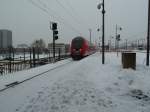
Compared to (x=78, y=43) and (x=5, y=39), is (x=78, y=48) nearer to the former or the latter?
(x=78, y=43)

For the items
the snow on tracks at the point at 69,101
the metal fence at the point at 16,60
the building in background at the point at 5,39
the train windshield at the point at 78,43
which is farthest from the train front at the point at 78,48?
the building in background at the point at 5,39

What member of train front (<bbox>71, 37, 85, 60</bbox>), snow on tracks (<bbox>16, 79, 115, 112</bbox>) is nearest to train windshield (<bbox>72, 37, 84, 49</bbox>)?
train front (<bbox>71, 37, 85, 60</bbox>)

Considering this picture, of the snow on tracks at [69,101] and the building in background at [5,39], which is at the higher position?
the building in background at [5,39]

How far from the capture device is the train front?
1291 inches

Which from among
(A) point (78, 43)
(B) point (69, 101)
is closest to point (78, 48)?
(A) point (78, 43)

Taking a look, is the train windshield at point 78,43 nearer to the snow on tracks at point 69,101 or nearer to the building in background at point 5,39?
the snow on tracks at point 69,101

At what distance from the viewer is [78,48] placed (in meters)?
32.9

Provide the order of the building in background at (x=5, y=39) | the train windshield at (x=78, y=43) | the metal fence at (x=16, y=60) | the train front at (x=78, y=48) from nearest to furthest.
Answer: the metal fence at (x=16, y=60) → the train front at (x=78, y=48) → the train windshield at (x=78, y=43) → the building in background at (x=5, y=39)

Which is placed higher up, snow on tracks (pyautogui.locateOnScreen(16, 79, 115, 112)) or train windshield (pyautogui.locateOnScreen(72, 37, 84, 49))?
train windshield (pyautogui.locateOnScreen(72, 37, 84, 49))

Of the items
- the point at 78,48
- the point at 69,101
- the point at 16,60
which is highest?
the point at 78,48

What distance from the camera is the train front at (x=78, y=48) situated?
32800 mm

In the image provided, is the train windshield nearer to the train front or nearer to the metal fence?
the train front

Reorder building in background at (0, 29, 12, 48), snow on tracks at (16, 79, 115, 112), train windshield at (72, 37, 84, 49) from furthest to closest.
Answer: building in background at (0, 29, 12, 48) < train windshield at (72, 37, 84, 49) < snow on tracks at (16, 79, 115, 112)

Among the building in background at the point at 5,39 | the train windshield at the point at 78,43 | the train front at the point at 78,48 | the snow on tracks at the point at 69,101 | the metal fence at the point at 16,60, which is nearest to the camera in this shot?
the snow on tracks at the point at 69,101
